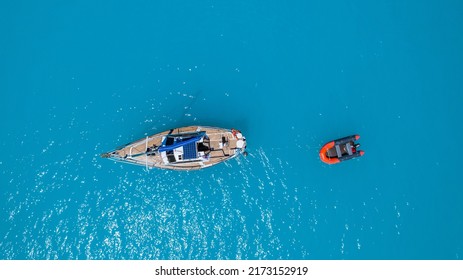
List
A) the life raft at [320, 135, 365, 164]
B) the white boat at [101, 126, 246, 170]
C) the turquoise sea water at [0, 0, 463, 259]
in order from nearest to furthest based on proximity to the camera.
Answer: the white boat at [101, 126, 246, 170], the life raft at [320, 135, 365, 164], the turquoise sea water at [0, 0, 463, 259]

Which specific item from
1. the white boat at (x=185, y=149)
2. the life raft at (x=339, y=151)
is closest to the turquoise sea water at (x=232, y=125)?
the life raft at (x=339, y=151)

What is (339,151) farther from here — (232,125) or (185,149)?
(185,149)

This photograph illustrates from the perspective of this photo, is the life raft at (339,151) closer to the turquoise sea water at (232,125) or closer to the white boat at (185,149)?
the turquoise sea water at (232,125)

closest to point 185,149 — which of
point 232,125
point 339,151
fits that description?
point 232,125

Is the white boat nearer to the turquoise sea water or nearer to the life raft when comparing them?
the turquoise sea water

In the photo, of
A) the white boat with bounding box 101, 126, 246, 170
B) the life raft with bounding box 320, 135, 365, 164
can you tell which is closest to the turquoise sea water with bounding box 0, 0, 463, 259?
the life raft with bounding box 320, 135, 365, 164

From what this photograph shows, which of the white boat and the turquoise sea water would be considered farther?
the turquoise sea water

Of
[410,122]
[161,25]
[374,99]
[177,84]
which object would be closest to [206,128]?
[177,84]
